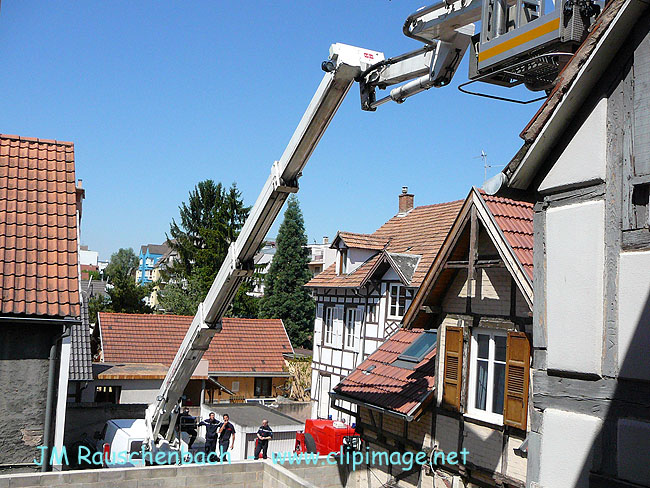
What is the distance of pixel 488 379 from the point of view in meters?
10.7

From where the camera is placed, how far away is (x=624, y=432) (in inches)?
191

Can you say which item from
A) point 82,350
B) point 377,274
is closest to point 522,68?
point 377,274

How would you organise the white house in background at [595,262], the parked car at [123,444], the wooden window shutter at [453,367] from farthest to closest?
the parked car at [123,444], the wooden window shutter at [453,367], the white house in background at [595,262]

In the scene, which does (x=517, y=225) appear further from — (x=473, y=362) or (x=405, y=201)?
(x=405, y=201)

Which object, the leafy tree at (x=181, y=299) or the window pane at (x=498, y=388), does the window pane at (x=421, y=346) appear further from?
the leafy tree at (x=181, y=299)

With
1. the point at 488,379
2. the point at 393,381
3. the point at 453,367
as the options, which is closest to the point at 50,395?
the point at 393,381

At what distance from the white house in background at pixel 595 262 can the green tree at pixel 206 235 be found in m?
44.0

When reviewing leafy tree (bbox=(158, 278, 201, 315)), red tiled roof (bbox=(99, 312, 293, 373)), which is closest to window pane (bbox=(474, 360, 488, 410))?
red tiled roof (bbox=(99, 312, 293, 373))

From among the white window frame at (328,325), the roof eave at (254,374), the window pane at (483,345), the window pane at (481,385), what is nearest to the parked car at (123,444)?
the window pane at (481,385)

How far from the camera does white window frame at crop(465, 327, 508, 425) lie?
1057cm

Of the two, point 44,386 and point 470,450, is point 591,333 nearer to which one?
point 470,450

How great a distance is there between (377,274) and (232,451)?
884 centimetres

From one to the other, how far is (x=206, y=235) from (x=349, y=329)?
26.6m

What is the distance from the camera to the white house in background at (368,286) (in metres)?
23.8
